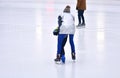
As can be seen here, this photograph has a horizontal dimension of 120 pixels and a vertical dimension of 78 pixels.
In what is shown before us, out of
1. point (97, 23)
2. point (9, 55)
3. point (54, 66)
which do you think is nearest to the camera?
point (54, 66)

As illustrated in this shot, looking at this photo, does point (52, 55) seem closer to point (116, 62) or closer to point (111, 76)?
point (116, 62)

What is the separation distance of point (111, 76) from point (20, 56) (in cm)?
296

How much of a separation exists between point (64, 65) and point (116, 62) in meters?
1.36

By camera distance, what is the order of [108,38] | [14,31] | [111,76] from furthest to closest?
[14,31] < [108,38] < [111,76]

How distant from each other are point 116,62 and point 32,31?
647 cm

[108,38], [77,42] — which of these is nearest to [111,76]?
[77,42]

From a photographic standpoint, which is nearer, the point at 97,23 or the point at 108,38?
the point at 108,38

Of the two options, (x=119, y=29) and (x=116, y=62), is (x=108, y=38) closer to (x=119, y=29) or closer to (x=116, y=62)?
(x=119, y=29)

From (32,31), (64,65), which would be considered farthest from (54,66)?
(32,31)

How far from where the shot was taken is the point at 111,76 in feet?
28.8

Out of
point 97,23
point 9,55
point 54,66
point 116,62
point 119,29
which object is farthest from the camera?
point 97,23

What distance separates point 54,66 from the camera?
31.9 ft

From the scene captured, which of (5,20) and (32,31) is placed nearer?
(32,31)

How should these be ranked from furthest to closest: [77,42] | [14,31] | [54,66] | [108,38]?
[14,31] < [108,38] < [77,42] < [54,66]
